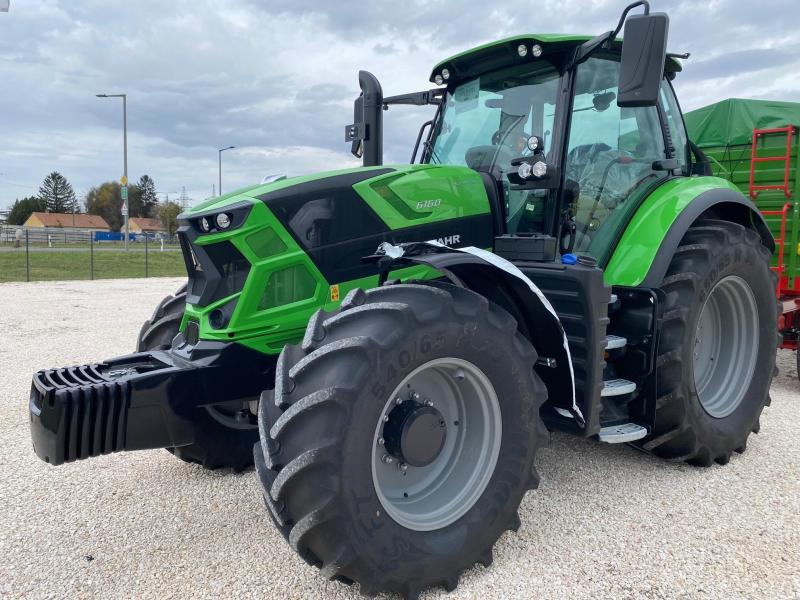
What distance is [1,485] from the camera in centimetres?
368

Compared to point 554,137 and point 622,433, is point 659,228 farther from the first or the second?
point 622,433

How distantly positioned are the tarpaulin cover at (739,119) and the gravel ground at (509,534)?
351 cm

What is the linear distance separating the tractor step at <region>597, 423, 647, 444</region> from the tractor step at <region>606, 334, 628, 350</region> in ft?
1.43

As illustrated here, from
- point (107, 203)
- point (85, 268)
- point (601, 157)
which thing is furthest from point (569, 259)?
point (107, 203)

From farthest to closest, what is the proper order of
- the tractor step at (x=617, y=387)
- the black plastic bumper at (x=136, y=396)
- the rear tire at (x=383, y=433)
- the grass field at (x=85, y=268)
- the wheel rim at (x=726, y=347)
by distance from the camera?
1. the grass field at (x=85, y=268)
2. the wheel rim at (x=726, y=347)
3. the tractor step at (x=617, y=387)
4. the black plastic bumper at (x=136, y=396)
5. the rear tire at (x=383, y=433)

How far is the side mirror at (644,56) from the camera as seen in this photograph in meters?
2.85

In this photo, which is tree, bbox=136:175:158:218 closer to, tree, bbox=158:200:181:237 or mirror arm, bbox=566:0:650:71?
tree, bbox=158:200:181:237

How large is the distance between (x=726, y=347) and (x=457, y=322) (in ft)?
8.77

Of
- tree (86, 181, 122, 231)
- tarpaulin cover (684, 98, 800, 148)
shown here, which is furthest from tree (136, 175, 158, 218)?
tarpaulin cover (684, 98, 800, 148)

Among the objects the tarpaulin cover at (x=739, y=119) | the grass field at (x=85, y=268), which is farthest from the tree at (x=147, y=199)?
the tarpaulin cover at (x=739, y=119)

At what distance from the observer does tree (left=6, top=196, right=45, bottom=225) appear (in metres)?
91.3

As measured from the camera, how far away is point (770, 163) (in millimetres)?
6215

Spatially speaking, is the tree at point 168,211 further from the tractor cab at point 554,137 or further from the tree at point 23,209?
the tractor cab at point 554,137

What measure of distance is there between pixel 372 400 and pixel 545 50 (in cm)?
231
